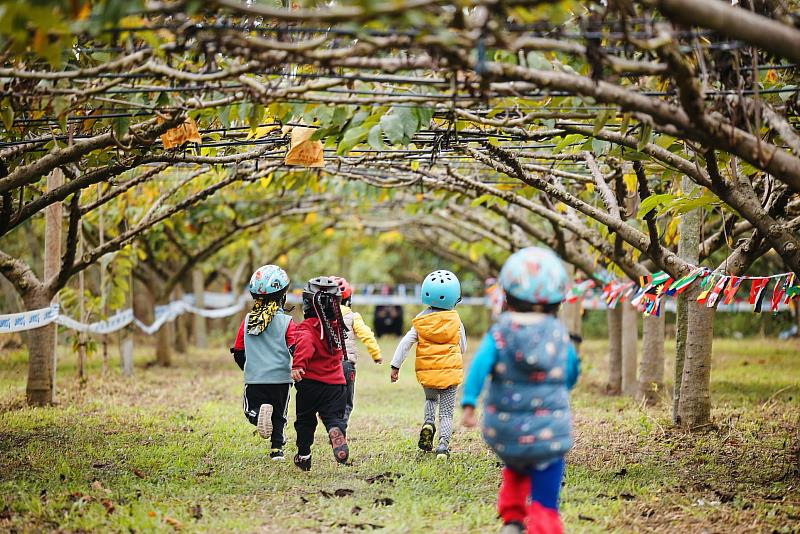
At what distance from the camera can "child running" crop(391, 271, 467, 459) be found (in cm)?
696

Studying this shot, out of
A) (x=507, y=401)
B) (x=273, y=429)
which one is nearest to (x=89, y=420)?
(x=273, y=429)

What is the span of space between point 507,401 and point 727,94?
2.07m

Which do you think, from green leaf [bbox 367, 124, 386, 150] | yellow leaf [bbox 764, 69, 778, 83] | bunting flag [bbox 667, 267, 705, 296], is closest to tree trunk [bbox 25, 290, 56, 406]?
green leaf [bbox 367, 124, 386, 150]

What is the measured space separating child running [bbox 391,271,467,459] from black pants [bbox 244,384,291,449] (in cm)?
95

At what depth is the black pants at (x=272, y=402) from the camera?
6633 mm

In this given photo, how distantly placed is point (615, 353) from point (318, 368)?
22.9 feet

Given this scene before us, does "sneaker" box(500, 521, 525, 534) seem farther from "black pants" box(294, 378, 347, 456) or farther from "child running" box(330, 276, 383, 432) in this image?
"child running" box(330, 276, 383, 432)

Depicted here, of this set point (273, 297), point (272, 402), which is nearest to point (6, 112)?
point (273, 297)

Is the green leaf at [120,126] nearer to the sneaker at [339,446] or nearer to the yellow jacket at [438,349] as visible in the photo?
the sneaker at [339,446]

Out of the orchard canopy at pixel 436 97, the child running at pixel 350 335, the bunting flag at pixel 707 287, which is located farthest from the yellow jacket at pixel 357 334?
the bunting flag at pixel 707 287

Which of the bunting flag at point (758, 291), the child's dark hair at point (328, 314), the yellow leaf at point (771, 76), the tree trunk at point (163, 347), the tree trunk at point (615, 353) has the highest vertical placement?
the yellow leaf at point (771, 76)

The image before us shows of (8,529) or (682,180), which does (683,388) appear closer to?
(682,180)

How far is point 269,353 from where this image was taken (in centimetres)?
663

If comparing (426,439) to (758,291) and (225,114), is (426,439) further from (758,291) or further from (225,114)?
(225,114)
